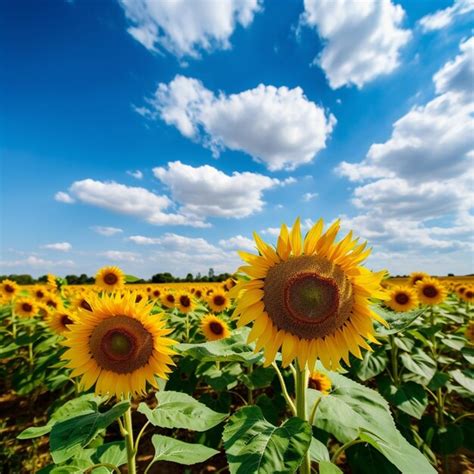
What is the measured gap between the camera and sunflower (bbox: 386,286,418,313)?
811 centimetres

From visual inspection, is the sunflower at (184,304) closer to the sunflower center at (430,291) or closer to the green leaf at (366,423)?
the sunflower center at (430,291)

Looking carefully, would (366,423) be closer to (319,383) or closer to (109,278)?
(319,383)

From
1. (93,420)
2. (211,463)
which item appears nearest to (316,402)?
(93,420)

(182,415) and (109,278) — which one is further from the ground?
(109,278)

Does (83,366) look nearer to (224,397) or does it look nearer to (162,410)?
(162,410)

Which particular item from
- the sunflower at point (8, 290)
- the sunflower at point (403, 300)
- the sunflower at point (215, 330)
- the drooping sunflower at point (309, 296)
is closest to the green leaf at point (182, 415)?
the drooping sunflower at point (309, 296)

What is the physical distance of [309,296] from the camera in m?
2.17

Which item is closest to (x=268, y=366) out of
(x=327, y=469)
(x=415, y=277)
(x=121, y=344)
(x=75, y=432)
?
(x=327, y=469)

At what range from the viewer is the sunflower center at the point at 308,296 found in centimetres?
220

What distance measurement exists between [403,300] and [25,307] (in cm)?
1052

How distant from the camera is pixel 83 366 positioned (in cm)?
294

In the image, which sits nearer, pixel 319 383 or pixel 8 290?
pixel 319 383

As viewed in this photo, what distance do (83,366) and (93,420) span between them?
821 millimetres

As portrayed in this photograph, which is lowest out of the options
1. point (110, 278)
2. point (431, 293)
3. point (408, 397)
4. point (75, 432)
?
point (408, 397)
